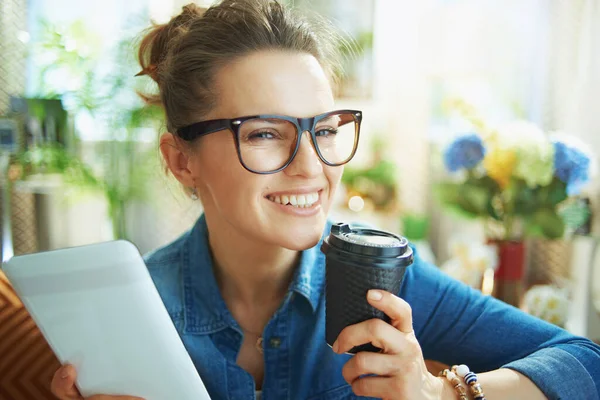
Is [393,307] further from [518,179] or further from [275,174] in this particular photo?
[518,179]

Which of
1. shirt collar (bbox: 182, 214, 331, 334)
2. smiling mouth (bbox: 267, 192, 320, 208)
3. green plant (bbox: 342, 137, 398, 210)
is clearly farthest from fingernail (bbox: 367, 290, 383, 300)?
green plant (bbox: 342, 137, 398, 210)

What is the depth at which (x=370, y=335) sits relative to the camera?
2.04ft

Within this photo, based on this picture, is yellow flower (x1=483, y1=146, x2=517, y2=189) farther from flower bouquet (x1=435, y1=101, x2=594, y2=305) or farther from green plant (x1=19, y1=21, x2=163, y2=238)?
green plant (x1=19, y1=21, x2=163, y2=238)

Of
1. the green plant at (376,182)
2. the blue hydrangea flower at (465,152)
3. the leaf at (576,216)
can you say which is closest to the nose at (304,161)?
the blue hydrangea flower at (465,152)

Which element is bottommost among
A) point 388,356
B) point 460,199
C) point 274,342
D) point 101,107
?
point 274,342

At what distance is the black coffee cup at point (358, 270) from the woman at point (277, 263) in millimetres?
20

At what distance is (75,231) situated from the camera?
3236 millimetres

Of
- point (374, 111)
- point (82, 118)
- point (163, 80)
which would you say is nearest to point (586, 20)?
point (374, 111)

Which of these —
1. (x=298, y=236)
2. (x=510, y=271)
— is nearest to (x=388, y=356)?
(x=298, y=236)

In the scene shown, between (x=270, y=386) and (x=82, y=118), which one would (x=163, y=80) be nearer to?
(x=270, y=386)

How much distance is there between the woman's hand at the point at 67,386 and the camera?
0.67 meters

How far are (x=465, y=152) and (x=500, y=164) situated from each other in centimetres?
10

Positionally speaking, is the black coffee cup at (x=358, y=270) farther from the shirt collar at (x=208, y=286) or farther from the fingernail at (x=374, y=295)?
the shirt collar at (x=208, y=286)

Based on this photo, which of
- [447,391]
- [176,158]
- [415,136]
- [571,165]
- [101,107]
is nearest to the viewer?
[447,391]
